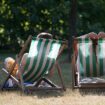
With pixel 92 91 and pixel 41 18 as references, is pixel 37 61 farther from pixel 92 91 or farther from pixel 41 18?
pixel 41 18

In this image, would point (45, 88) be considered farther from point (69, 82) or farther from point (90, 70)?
Answer: point (69, 82)

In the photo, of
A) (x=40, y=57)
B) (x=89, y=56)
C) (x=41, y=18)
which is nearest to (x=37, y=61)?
(x=40, y=57)

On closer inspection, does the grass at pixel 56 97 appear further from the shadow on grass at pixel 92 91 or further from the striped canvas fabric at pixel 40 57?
the striped canvas fabric at pixel 40 57

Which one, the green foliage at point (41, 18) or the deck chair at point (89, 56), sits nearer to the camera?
the deck chair at point (89, 56)

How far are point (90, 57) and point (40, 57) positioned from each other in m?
0.93

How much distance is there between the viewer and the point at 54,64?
7465 mm

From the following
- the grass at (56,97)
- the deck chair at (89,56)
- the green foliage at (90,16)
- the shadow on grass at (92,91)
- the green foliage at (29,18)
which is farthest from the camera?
the green foliage at (90,16)

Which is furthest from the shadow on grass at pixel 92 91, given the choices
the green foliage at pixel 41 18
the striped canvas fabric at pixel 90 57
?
the green foliage at pixel 41 18

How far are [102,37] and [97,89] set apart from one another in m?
0.96

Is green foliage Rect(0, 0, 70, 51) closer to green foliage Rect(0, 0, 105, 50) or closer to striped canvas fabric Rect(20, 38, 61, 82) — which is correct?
green foliage Rect(0, 0, 105, 50)

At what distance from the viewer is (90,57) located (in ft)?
25.1

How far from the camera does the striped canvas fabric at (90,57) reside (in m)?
7.61

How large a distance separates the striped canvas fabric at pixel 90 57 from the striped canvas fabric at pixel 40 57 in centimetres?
45

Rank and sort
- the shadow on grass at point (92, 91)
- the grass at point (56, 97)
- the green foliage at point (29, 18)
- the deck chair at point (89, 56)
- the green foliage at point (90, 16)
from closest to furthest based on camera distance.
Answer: the grass at point (56, 97) → the shadow on grass at point (92, 91) → the deck chair at point (89, 56) → the green foliage at point (29, 18) → the green foliage at point (90, 16)
